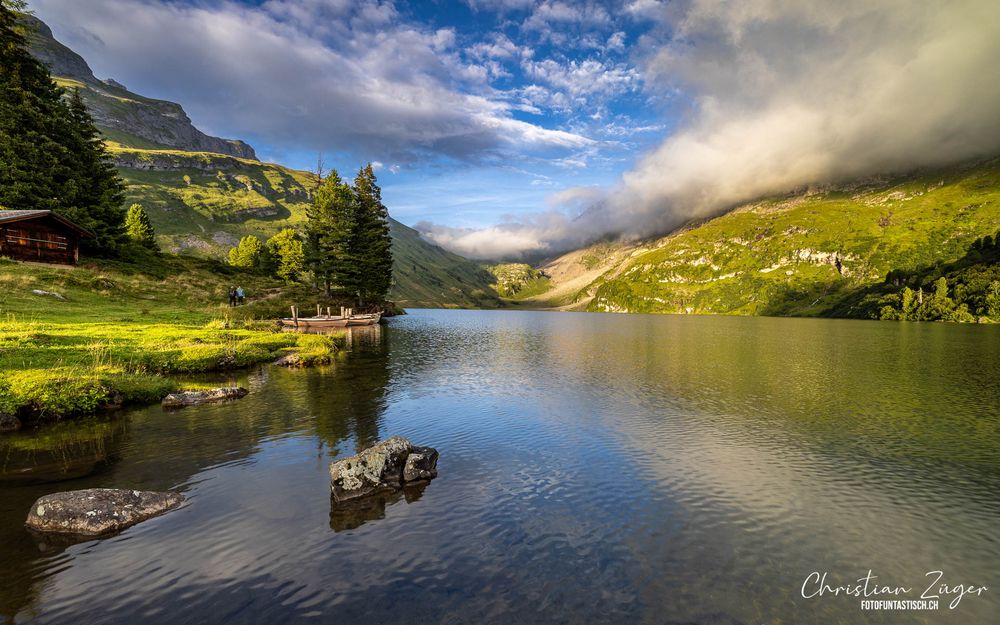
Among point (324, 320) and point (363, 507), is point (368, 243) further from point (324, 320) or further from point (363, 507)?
point (363, 507)

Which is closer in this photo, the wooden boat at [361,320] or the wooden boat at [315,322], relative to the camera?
the wooden boat at [315,322]

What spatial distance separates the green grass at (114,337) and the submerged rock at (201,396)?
162 centimetres

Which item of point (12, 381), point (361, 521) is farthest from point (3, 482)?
point (361, 521)

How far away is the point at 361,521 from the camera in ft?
47.4

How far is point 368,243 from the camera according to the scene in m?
103

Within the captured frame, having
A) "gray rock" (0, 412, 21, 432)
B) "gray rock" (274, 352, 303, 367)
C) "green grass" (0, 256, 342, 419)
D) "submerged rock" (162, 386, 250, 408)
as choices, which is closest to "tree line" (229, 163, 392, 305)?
"green grass" (0, 256, 342, 419)

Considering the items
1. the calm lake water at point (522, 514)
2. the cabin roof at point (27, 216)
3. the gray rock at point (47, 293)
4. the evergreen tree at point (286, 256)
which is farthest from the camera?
the evergreen tree at point (286, 256)

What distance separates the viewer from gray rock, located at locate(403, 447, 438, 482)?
58.6 ft

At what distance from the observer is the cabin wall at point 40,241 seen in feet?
182

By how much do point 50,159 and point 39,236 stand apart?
46.9 ft

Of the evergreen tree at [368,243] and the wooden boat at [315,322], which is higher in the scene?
the evergreen tree at [368,243]

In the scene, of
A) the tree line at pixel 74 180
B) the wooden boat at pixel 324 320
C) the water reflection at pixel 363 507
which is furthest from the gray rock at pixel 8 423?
the wooden boat at pixel 324 320

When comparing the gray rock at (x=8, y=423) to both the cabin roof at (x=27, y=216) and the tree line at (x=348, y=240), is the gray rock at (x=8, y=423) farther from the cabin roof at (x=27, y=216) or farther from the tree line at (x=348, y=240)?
the tree line at (x=348, y=240)

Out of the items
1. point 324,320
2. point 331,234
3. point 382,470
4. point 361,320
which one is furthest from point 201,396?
point 331,234
